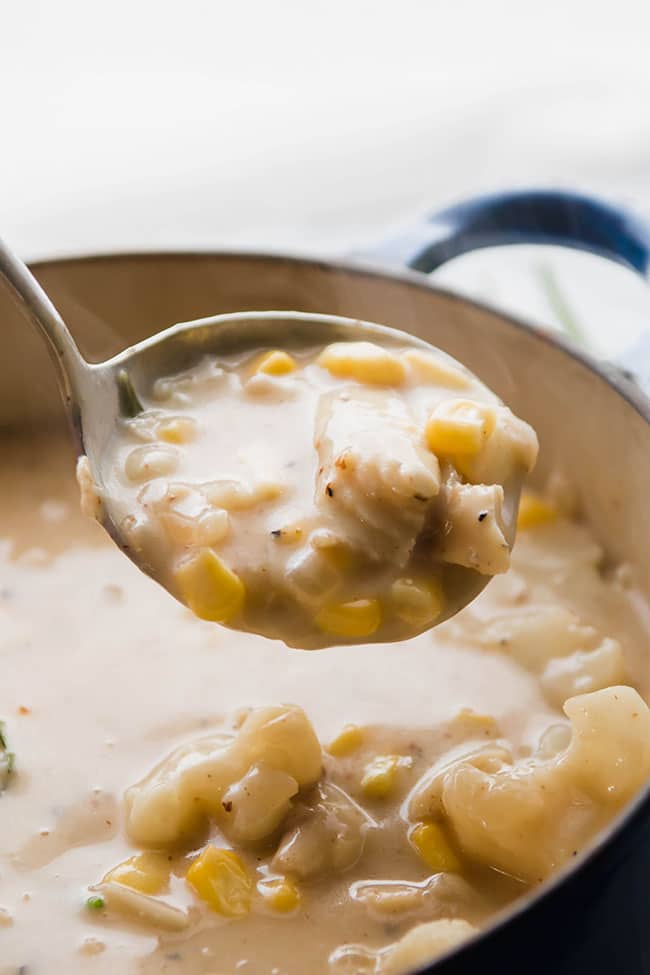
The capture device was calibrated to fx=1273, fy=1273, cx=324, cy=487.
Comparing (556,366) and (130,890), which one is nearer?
(130,890)

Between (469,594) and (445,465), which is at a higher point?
(445,465)

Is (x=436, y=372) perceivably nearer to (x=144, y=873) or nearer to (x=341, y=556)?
(x=341, y=556)

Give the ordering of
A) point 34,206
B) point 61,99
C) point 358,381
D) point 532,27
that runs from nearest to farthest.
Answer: point 358,381 → point 34,206 → point 61,99 → point 532,27

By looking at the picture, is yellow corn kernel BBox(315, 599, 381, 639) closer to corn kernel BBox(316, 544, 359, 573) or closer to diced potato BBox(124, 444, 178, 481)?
corn kernel BBox(316, 544, 359, 573)

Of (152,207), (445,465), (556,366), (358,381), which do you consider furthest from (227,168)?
(445,465)

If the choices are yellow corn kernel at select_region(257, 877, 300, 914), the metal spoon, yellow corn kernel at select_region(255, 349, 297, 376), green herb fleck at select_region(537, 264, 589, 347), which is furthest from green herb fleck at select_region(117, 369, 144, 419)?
green herb fleck at select_region(537, 264, 589, 347)

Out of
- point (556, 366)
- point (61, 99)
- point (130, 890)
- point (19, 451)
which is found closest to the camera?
point (130, 890)

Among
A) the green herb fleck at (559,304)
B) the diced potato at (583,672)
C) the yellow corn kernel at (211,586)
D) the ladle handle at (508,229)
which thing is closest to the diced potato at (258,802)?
the yellow corn kernel at (211,586)

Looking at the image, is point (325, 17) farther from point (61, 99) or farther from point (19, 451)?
point (19, 451)
